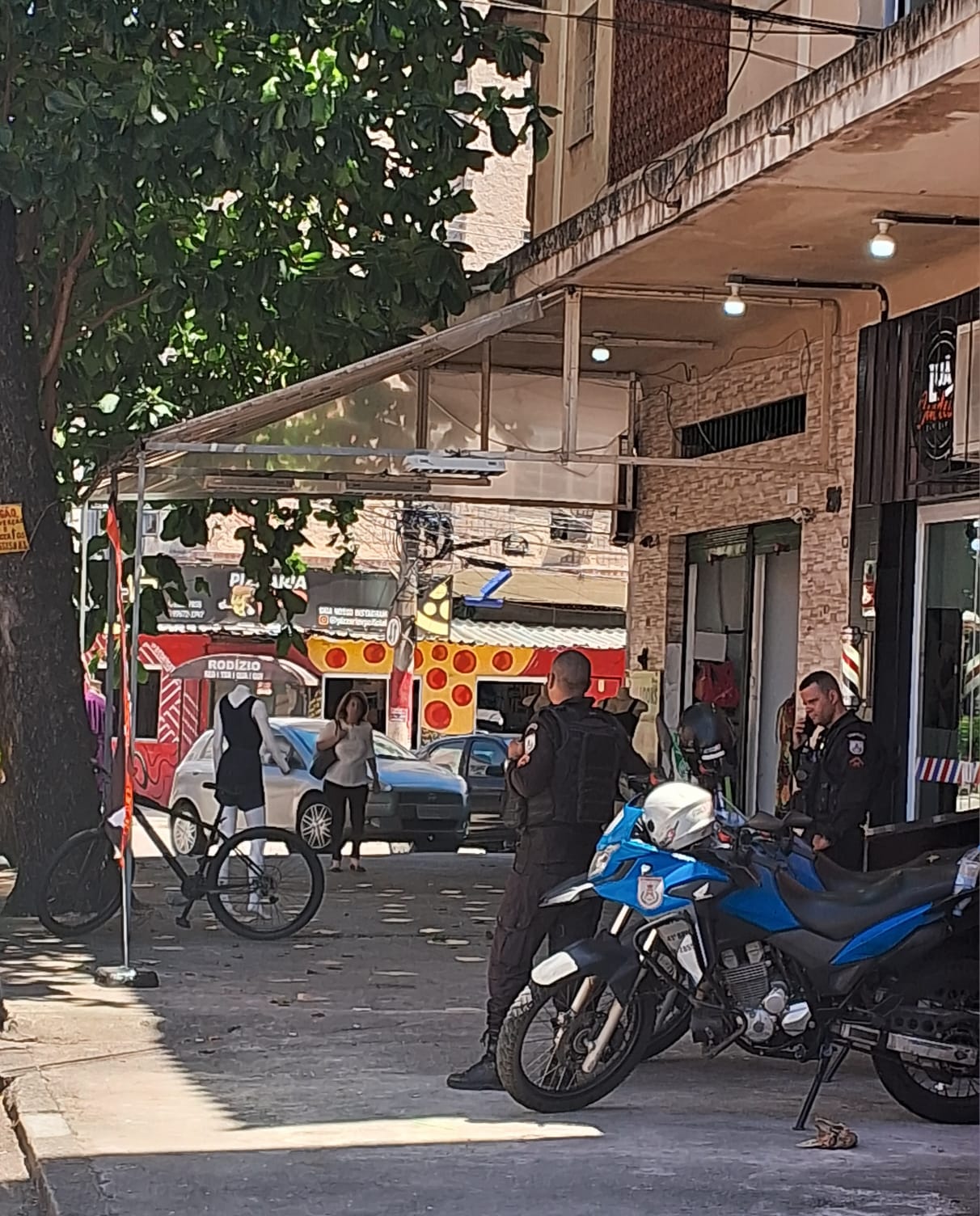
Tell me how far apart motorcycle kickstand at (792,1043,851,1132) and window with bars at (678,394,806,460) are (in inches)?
282

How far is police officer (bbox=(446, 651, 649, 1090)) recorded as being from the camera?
26.9 feet

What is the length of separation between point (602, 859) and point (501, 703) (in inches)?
954

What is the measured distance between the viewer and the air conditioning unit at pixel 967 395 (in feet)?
37.5

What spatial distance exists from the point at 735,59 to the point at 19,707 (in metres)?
6.14

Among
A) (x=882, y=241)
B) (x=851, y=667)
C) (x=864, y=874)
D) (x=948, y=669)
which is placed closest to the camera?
(x=864, y=874)

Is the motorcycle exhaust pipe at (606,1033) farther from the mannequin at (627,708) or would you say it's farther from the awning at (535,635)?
the awning at (535,635)

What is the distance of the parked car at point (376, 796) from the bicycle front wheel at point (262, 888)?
268 inches

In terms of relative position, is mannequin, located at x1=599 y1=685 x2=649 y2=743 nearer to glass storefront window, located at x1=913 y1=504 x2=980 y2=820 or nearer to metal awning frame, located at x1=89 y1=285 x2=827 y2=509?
metal awning frame, located at x1=89 y1=285 x2=827 y2=509

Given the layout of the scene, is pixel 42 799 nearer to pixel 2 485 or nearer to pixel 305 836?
pixel 2 485

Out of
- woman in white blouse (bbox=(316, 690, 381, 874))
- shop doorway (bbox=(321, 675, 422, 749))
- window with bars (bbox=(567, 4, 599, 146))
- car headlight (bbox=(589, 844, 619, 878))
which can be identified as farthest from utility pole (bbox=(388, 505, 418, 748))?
car headlight (bbox=(589, 844, 619, 878))

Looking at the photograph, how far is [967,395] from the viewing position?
37.9ft

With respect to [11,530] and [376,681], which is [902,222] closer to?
[11,530]

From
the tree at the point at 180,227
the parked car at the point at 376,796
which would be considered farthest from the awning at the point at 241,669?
the tree at the point at 180,227

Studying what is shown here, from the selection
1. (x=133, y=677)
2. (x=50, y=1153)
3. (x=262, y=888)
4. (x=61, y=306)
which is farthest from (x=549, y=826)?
(x=61, y=306)
